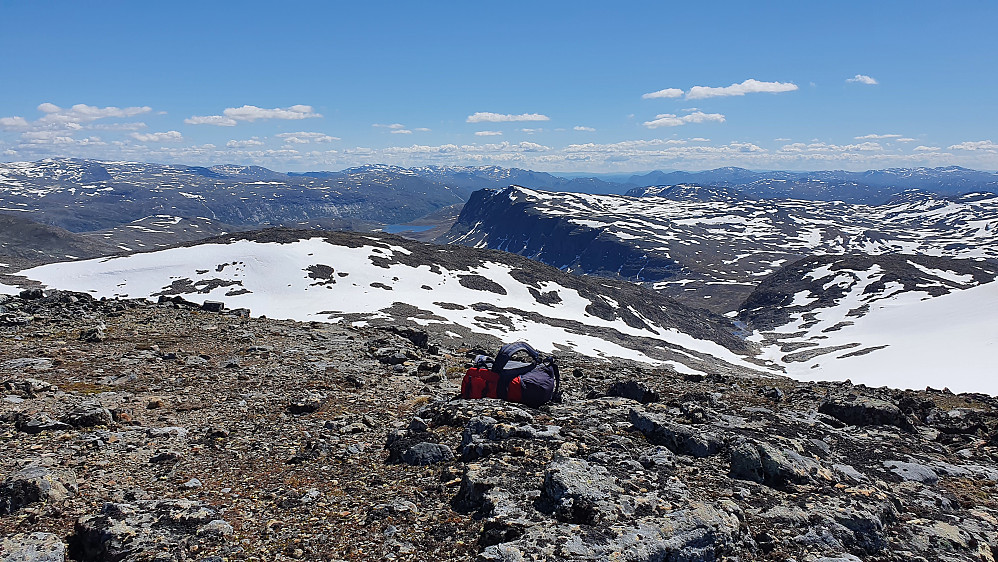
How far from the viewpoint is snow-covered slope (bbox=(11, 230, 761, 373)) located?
54.7 m

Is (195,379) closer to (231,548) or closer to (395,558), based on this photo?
(231,548)

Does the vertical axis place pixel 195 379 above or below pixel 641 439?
below

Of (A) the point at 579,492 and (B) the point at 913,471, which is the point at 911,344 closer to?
(B) the point at 913,471

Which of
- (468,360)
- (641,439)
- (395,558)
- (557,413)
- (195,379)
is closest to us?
(395,558)

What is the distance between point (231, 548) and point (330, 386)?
27.3 ft

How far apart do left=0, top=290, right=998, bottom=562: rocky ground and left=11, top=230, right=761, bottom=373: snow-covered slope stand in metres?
33.2

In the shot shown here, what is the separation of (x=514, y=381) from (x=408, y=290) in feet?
178

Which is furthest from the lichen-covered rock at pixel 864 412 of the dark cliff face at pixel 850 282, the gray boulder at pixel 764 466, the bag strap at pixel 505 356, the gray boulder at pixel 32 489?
the dark cliff face at pixel 850 282

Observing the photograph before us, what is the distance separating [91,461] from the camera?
9.07 meters

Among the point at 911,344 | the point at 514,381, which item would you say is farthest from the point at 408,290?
the point at 911,344

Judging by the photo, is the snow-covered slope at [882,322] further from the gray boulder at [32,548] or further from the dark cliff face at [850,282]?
the gray boulder at [32,548]

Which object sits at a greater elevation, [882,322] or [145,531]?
[145,531]

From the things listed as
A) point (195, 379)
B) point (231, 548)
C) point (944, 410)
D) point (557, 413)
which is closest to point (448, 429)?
point (557, 413)

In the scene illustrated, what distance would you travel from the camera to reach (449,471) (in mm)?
8977
